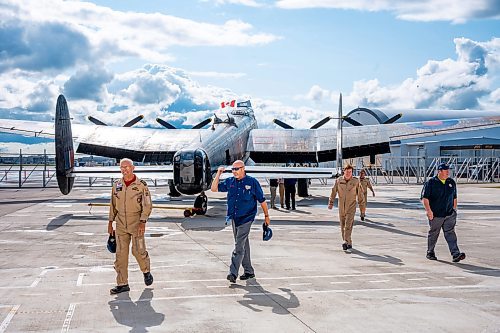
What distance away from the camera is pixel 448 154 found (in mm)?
77188

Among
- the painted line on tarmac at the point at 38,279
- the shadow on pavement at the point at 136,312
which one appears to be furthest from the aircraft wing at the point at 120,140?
the shadow on pavement at the point at 136,312

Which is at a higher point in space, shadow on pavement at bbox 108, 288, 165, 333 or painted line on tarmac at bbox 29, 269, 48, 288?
painted line on tarmac at bbox 29, 269, 48, 288

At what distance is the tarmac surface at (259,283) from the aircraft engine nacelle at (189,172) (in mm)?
2886

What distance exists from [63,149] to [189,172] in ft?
16.0

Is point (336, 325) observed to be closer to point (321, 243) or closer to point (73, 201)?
point (321, 243)

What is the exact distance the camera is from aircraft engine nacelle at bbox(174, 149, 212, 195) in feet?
63.8

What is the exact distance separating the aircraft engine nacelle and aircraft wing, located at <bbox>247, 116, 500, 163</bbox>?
45.6ft

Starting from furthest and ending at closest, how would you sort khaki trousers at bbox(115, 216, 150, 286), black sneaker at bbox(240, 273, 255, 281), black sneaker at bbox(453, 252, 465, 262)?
1. black sneaker at bbox(453, 252, 465, 262)
2. black sneaker at bbox(240, 273, 255, 281)
3. khaki trousers at bbox(115, 216, 150, 286)

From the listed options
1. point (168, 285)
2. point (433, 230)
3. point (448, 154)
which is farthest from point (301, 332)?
point (448, 154)

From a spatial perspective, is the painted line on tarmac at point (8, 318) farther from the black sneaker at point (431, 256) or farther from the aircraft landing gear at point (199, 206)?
the aircraft landing gear at point (199, 206)

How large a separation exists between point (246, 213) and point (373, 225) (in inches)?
359

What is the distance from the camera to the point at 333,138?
35062 millimetres

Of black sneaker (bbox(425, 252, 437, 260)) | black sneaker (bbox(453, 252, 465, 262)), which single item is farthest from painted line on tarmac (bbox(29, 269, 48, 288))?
black sneaker (bbox(453, 252, 465, 262))

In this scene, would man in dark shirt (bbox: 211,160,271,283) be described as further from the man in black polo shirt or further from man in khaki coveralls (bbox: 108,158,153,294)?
the man in black polo shirt
